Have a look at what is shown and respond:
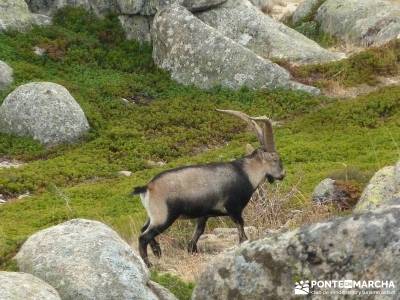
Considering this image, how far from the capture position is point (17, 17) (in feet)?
102

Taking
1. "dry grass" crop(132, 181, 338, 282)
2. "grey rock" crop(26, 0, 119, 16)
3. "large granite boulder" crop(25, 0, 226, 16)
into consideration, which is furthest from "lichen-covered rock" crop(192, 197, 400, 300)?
"grey rock" crop(26, 0, 119, 16)

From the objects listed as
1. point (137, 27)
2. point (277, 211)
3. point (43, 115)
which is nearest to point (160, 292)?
point (277, 211)

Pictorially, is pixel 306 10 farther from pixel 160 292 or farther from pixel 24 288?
pixel 24 288

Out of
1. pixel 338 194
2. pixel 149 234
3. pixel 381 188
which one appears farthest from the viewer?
pixel 338 194

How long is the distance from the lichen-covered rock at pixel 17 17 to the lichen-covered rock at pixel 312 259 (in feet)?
81.7

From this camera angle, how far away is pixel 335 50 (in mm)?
34469

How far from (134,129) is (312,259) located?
Answer: 1863 centimetres

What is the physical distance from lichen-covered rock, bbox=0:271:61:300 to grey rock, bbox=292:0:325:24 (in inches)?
1264

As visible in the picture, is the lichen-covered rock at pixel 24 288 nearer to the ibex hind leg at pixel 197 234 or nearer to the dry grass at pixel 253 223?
the dry grass at pixel 253 223

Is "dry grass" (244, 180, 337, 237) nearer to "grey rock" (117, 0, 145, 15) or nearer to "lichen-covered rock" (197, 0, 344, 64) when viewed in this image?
"lichen-covered rock" (197, 0, 344, 64)

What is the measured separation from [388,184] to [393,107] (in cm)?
1383

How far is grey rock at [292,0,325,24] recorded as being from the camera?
127 feet

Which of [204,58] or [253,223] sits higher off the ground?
[253,223]

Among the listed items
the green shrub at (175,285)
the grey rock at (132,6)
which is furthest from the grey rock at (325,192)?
the grey rock at (132,6)
